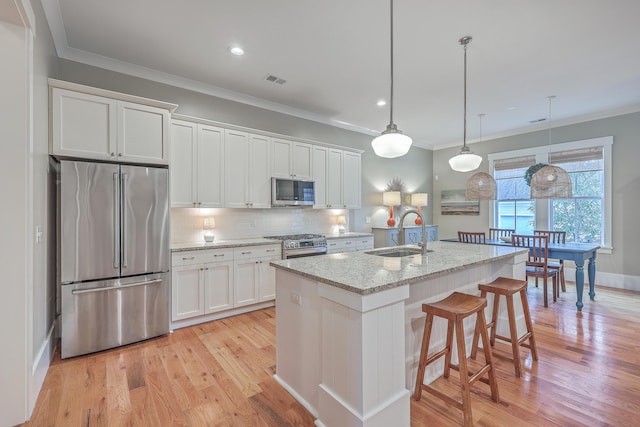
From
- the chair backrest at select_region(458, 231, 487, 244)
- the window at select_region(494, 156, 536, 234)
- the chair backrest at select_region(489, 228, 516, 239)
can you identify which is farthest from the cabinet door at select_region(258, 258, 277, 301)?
the window at select_region(494, 156, 536, 234)

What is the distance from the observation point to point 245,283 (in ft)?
12.1

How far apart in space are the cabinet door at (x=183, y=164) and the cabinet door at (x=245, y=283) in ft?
3.21

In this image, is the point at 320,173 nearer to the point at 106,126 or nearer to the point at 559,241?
the point at 106,126

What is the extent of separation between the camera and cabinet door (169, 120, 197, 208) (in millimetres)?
3432

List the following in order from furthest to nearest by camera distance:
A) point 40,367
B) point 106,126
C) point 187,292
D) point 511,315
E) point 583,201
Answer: point 583,201
point 187,292
point 106,126
point 511,315
point 40,367

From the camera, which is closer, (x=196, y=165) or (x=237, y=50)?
(x=237, y=50)

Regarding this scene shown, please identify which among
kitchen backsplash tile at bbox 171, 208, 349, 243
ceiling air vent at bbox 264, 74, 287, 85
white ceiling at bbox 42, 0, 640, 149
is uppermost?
ceiling air vent at bbox 264, 74, 287, 85

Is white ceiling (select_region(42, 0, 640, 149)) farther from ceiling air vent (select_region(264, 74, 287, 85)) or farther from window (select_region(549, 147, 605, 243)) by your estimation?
window (select_region(549, 147, 605, 243))

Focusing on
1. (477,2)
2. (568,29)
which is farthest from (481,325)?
(568,29)

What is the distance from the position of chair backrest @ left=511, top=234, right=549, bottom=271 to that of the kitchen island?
228 centimetres

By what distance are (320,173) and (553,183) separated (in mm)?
3267

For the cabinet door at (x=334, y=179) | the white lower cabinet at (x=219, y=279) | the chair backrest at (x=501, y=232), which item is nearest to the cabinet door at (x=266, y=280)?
the white lower cabinet at (x=219, y=279)

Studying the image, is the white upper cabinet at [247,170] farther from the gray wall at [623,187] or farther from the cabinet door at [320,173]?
the gray wall at [623,187]

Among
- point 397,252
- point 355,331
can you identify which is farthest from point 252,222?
point 355,331
